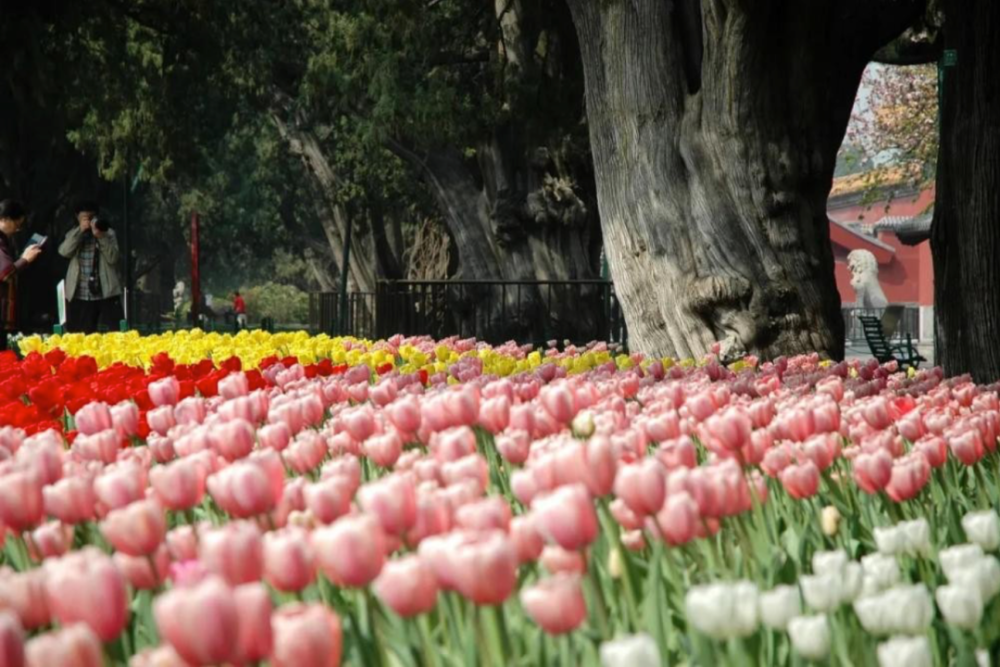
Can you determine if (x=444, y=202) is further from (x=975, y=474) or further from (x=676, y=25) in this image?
(x=975, y=474)

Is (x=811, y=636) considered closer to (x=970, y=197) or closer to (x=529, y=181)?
(x=970, y=197)

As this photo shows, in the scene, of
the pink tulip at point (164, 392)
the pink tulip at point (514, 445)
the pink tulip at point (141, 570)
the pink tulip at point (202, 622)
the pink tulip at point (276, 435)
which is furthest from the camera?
the pink tulip at point (164, 392)

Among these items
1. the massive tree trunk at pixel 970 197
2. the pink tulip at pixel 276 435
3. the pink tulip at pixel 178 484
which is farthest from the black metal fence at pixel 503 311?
the pink tulip at pixel 178 484

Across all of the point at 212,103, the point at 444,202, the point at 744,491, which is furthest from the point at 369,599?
the point at 212,103

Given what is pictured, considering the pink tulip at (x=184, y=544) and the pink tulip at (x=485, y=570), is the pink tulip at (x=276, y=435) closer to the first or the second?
the pink tulip at (x=184, y=544)

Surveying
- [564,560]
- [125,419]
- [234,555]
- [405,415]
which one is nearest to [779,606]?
[564,560]

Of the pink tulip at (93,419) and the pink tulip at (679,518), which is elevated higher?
the pink tulip at (93,419)

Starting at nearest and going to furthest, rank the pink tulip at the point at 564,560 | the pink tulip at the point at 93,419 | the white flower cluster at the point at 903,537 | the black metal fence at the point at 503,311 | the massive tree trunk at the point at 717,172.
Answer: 1. the pink tulip at the point at 564,560
2. the white flower cluster at the point at 903,537
3. the pink tulip at the point at 93,419
4. the massive tree trunk at the point at 717,172
5. the black metal fence at the point at 503,311

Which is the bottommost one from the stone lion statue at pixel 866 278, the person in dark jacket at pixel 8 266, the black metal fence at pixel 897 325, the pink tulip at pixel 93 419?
the black metal fence at pixel 897 325

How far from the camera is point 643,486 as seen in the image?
101 inches

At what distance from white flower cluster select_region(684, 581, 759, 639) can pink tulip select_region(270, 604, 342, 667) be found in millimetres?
483

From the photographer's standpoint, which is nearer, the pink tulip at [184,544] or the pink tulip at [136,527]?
the pink tulip at [136,527]

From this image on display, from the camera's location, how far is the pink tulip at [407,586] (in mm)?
2105

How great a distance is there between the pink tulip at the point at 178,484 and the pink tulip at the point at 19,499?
20cm
